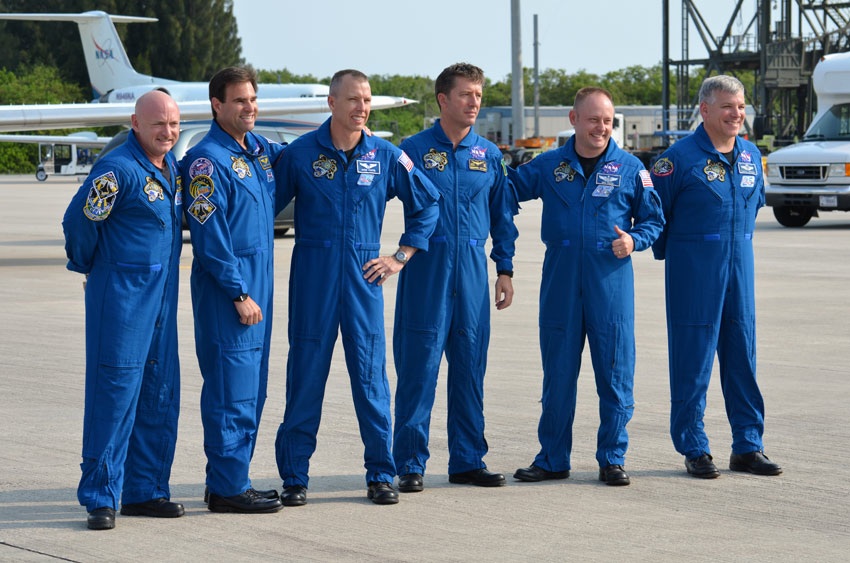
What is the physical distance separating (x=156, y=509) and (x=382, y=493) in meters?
1.08

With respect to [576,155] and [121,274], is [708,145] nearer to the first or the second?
A: [576,155]

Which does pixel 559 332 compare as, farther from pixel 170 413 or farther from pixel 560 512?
pixel 170 413

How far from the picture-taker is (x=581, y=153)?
278 inches

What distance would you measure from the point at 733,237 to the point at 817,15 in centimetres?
5441

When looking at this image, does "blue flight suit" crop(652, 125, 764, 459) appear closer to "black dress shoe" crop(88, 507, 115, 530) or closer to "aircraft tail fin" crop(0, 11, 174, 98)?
"black dress shoe" crop(88, 507, 115, 530)

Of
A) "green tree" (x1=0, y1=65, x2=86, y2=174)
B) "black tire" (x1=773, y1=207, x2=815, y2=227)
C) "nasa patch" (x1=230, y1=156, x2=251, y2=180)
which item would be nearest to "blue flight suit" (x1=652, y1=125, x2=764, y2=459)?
"nasa patch" (x1=230, y1=156, x2=251, y2=180)

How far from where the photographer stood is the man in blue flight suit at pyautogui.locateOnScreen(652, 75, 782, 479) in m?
7.11

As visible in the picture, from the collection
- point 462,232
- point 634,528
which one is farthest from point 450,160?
point 634,528

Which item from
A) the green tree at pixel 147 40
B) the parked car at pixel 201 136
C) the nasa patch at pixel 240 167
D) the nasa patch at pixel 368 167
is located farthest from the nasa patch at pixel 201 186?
the green tree at pixel 147 40

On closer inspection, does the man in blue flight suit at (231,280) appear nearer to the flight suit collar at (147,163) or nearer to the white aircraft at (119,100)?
the flight suit collar at (147,163)

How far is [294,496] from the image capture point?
646cm

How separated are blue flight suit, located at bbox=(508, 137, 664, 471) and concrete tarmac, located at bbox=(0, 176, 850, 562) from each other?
0.34 meters

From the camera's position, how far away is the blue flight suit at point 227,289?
613cm

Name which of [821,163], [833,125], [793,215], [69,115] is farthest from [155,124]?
[69,115]
